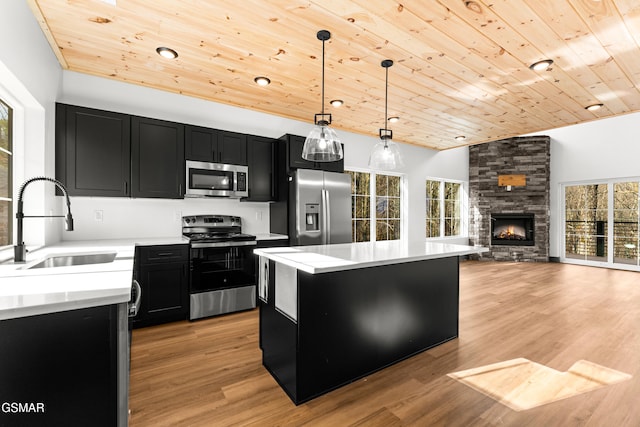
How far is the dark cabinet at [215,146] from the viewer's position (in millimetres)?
3471

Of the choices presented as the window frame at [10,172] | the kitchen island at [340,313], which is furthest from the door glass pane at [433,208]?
the window frame at [10,172]

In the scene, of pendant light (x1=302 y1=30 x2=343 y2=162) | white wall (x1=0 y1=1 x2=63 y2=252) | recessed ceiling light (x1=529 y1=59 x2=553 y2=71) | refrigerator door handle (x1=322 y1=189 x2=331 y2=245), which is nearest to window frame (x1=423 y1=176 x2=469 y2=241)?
refrigerator door handle (x1=322 y1=189 x2=331 y2=245)

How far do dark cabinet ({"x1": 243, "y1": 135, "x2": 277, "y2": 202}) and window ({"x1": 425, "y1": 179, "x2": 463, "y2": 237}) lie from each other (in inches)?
163

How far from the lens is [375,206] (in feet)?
19.3

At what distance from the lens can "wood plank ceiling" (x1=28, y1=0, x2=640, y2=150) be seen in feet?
6.97

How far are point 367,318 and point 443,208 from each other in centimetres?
571

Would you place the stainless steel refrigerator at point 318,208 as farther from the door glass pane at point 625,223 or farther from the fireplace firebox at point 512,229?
the door glass pane at point 625,223

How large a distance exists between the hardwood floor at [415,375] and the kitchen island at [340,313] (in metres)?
0.12

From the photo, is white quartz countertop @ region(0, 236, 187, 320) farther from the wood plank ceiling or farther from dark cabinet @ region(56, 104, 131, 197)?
the wood plank ceiling

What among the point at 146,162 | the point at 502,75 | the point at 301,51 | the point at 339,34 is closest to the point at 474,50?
the point at 502,75

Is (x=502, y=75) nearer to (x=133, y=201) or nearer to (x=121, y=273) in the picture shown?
(x=121, y=273)

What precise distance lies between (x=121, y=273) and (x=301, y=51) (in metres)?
2.26

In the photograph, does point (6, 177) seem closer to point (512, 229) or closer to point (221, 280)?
point (221, 280)

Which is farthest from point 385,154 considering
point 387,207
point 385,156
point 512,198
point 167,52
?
point 512,198
